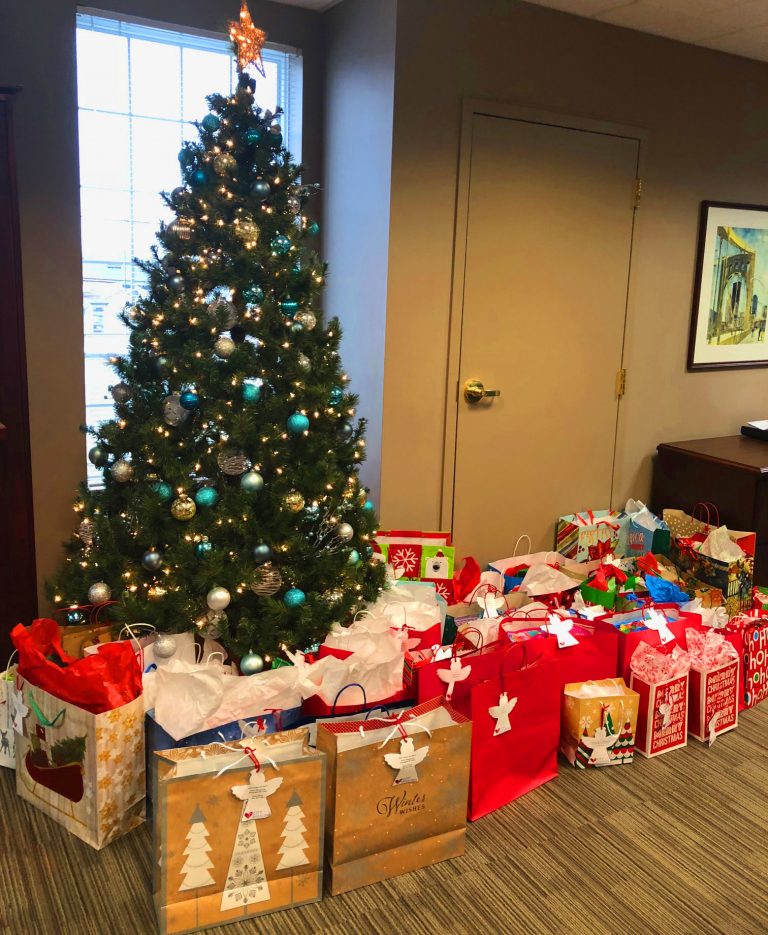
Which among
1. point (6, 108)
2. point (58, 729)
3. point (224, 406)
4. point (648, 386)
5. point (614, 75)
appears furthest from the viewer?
point (648, 386)

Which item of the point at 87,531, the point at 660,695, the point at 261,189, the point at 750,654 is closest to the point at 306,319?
the point at 261,189

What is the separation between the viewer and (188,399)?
7.90ft

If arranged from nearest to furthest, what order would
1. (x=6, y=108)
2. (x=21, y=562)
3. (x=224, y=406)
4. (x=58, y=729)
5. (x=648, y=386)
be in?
(x=58, y=729) → (x=224, y=406) → (x=6, y=108) → (x=21, y=562) → (x=648, y=386)

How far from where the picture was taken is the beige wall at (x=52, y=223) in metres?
2.84

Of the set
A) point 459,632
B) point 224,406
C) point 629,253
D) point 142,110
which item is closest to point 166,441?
point 224,406

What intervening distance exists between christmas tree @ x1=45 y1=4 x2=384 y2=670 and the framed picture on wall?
222cm

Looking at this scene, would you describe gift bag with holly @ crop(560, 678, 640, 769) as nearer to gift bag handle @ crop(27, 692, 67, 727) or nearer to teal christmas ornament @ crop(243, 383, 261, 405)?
teal christmas ornament @ crop(243, 383, 261, 405)

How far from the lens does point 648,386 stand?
Answer: 3955 mm

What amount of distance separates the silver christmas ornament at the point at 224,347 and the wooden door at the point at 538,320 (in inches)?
48.1

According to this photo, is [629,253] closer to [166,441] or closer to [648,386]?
[648,386]

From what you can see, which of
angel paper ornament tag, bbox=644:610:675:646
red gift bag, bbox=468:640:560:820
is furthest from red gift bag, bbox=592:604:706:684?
red gift bag, bbox=468:640:560:820

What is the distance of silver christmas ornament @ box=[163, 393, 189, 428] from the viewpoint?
7.99 ft

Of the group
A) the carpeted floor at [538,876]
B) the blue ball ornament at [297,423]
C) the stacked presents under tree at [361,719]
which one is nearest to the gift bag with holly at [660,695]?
the stacked presents under tree at [361,719]

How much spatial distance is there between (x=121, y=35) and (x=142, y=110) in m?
0.25
